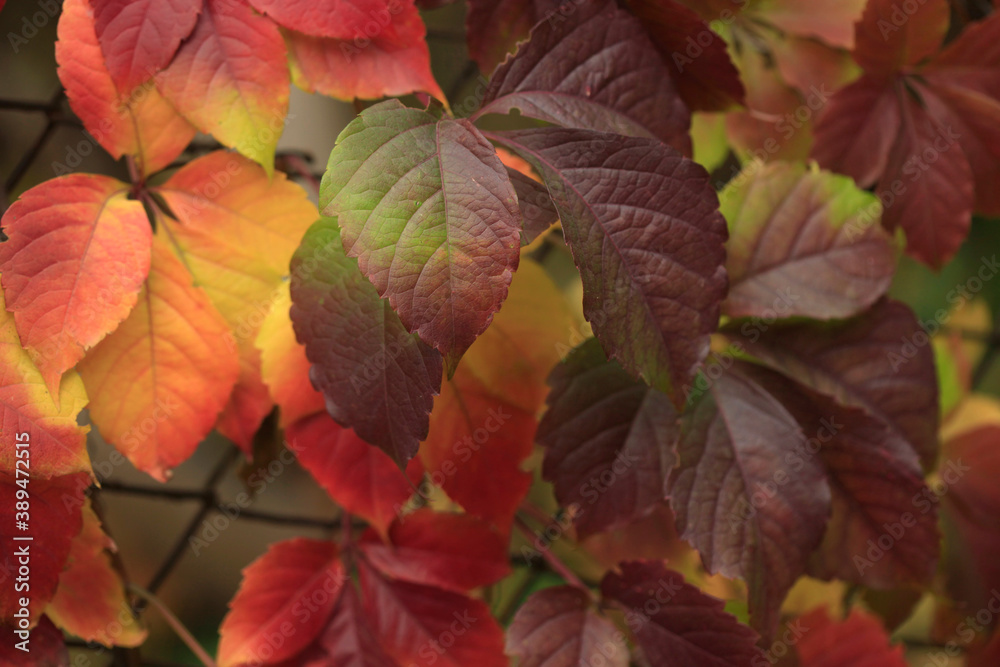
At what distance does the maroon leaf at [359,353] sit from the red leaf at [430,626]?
0.18 metres

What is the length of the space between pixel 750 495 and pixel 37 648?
39 cm

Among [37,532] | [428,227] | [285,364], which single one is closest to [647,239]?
[428,227]

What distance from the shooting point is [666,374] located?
0.33 m

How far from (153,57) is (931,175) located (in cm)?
50

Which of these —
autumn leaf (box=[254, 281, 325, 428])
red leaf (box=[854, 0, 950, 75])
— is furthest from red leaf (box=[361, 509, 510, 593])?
red leaf (box=[854, 0, 950, 75])

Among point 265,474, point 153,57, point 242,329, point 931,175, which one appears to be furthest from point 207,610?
point 931,175

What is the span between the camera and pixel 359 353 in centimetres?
33

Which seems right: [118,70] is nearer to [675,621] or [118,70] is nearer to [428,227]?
[428,227]

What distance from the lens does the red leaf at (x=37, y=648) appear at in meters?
0.35

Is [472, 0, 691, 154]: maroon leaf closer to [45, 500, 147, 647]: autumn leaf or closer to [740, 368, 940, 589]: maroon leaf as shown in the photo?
[740, 368, 940, 589]: maroon leaf

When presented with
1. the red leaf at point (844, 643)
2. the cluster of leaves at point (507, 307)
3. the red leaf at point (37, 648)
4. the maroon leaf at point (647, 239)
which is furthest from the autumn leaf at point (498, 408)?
the red leaf at point (844, 643)

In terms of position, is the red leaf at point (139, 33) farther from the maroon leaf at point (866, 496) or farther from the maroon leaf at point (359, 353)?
the maroon leaf at point (866, 496)

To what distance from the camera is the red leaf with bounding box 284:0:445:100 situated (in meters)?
0.37

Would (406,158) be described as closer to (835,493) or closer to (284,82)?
(284,82)
